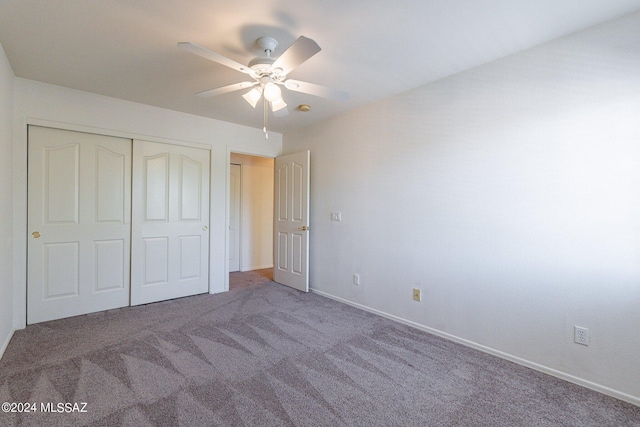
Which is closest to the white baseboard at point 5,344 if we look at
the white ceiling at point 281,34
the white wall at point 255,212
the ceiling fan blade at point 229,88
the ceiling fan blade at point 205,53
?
the white ceiling at point 281,34

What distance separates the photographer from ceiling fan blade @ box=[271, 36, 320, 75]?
1.53 metres

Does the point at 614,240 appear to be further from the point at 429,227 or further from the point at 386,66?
the point at 386,66

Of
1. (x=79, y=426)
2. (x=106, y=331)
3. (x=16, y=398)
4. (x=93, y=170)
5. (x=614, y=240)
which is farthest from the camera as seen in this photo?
(x=93, y=170)

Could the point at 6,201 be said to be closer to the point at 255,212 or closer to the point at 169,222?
the point at 169,222

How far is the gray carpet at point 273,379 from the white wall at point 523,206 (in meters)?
0.26

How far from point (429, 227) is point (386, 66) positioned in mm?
1503

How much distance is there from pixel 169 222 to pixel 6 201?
1.42 metres

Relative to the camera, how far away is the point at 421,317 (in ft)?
9.32

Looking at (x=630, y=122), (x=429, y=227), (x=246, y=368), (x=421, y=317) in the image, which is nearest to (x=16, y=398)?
(x=246, y=368)

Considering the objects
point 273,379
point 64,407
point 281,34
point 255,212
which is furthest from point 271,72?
point 255,212

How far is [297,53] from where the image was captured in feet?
5.42

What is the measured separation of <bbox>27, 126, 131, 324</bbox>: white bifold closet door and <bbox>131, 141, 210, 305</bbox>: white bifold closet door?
11 centimetres

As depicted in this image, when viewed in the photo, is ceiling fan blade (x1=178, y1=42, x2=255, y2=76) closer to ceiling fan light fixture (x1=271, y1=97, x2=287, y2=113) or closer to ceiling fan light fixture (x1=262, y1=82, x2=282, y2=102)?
ceiling fan light fixture (x1=262, y1=82, x2=282, y2=102)

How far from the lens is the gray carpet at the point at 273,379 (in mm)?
1628
